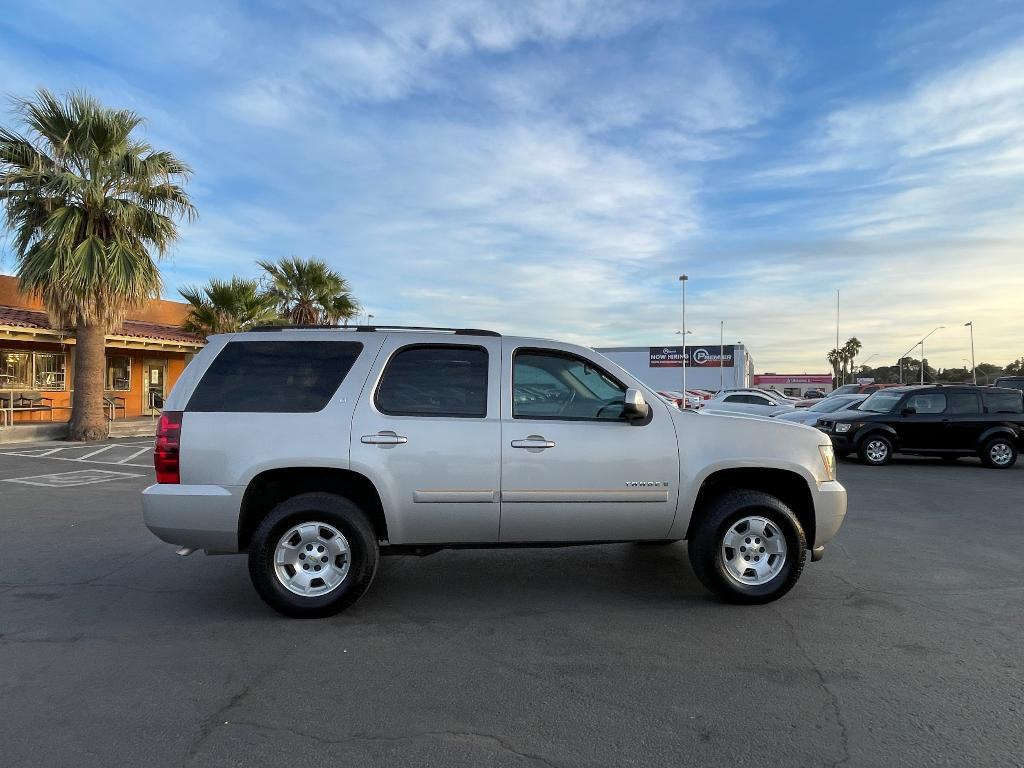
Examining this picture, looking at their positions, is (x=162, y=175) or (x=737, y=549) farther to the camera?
(x=162, y=175)

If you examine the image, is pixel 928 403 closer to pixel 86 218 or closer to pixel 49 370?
pixel 86 218

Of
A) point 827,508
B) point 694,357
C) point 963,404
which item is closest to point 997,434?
point 963,404

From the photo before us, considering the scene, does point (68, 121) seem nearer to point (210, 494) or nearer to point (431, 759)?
point (210, 494)

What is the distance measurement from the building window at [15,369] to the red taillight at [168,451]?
19564 mm

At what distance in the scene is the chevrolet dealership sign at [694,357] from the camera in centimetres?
6869

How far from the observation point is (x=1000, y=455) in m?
13.9

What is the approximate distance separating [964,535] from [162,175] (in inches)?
704

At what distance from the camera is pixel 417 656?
402 centimetres

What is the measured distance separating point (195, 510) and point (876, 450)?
44.3ft

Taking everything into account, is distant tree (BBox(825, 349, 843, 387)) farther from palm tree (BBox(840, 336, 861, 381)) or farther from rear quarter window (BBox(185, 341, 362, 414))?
rear quarter window (BBox(185, 341, 362, 414))

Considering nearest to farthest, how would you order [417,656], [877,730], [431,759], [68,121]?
[431,759]
[877,730]
[417,656]
[68,121]

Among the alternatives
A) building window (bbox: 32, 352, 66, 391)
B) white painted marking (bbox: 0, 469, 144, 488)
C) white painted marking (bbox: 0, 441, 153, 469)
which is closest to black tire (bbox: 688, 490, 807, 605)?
white painted marking (bbox: 0, 469, 144, 488)

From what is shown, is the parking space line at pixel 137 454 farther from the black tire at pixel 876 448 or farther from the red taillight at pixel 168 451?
the black tire at pixel 876 448

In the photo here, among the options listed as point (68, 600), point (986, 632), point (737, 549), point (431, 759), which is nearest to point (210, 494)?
point (68, 600)
